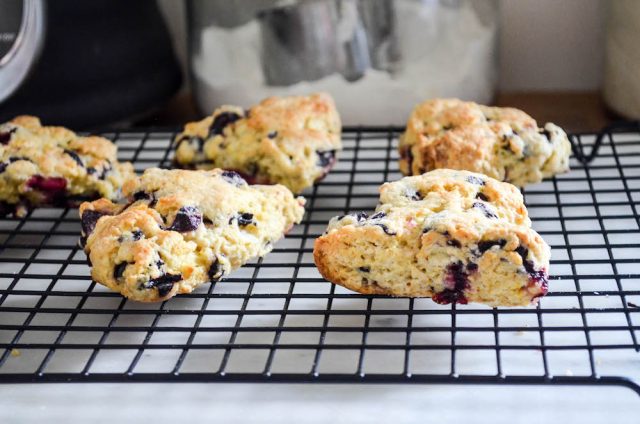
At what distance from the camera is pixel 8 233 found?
4.09 feet

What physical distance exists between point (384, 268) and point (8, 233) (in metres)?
0.57

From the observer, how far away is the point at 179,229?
1.05 meters

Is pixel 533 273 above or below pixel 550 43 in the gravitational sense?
above

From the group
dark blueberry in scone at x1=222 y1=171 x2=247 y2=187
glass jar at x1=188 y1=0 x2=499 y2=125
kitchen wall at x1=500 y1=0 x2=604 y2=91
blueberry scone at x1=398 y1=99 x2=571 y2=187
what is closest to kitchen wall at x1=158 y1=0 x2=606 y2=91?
kitchen wall at x1=500 y1=0 x2=604 y2=91

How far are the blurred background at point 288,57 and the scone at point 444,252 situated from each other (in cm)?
48

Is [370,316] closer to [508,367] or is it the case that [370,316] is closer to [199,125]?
[508,367]

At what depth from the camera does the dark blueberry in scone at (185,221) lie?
105 centimetres

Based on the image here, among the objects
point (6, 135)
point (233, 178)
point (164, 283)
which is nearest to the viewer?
point (164, 283)

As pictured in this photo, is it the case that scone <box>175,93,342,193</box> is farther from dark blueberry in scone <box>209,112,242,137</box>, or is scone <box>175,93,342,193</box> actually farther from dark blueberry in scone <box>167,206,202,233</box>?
dark blueberry in scone <box>167,206,202,233</box>

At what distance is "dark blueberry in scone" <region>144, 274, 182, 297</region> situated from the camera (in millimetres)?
988

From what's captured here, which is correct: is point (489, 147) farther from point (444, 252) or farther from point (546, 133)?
point (444, 252)

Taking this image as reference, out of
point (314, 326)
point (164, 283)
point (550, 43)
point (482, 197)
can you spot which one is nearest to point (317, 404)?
point (314, 326)

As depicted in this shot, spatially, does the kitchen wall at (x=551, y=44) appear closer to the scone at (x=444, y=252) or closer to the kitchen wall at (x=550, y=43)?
the kitchen wall at (x=550, y=43)

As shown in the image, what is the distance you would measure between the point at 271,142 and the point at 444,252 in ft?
1.29
